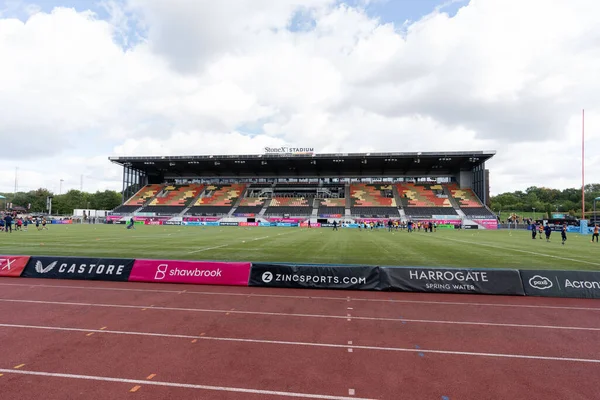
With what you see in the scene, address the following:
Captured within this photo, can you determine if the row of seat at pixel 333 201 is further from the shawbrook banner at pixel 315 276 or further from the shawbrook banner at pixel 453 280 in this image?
the shawbrook banner at pixel 315 276

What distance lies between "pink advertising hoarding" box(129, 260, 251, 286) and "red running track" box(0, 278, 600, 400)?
5.35ft

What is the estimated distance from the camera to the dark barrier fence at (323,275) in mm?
11148

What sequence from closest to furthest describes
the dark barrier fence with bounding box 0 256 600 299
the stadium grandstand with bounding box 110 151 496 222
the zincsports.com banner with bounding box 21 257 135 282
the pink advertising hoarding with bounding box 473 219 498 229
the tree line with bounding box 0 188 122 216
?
1. the dark barrier fence with bounding box 0 256 600 299
2. the zincsports.com banner with bounding box 21 257 135 282
3. the pink advertising hoarding with bounding box 473 219 498 229
4. the stadium grandstand with bounding box 110 151 496 222
5. the tree line with bounding box 0 188 122 216

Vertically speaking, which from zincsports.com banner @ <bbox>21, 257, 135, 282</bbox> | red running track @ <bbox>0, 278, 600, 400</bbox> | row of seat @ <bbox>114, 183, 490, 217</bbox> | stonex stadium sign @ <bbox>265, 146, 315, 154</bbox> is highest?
stonex stadium sign @ <bbox>265, 146, 315, 154</bbox>

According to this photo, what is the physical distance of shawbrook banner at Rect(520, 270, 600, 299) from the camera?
10875 millimetres

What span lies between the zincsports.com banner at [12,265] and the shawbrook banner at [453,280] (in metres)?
14.7

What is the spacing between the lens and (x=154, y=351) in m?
6.32

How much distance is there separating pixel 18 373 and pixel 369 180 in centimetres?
8076

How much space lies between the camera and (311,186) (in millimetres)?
→ 81812

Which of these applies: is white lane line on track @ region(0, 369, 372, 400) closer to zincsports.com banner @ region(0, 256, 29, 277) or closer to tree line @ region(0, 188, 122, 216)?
zincsports.com banner @ region(0, 256, 29, 277)

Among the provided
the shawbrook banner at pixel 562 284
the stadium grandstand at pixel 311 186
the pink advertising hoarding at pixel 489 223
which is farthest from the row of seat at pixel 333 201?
the shawbrook banner at pixel 562 284

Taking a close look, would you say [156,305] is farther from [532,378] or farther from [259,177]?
[259,177]

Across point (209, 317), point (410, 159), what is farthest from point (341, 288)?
point (410, 159)

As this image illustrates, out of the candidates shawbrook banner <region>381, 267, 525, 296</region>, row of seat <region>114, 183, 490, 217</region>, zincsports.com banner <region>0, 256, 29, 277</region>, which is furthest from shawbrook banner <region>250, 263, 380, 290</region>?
row of seat <region>114, 183, 490, 217</region>
